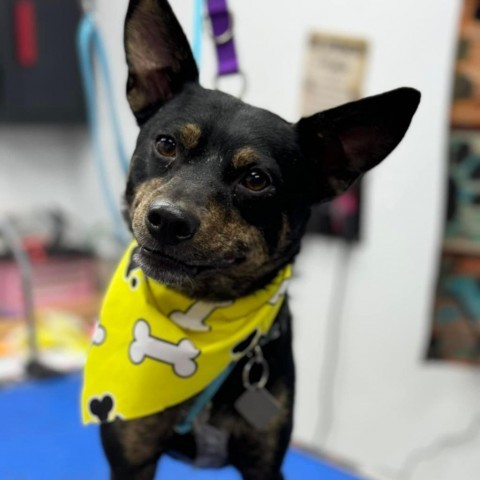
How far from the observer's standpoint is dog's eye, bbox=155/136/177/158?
91 cm

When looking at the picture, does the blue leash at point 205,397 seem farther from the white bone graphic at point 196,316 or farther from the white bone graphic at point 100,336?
the white bone graphic at point 100,336

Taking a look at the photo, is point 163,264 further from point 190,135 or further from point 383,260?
point 383,260

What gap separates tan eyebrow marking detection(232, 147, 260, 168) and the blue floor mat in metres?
0.79

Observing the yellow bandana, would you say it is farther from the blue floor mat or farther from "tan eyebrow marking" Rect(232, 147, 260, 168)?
the blue floor mat

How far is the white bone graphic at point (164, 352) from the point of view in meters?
0.94

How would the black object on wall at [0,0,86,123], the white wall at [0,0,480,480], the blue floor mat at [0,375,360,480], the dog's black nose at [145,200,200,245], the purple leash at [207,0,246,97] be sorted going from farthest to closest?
the black object on wall at [0,0,86,123]
the white wall at [0,0,480,480]
the blue floor mat at [0,375,360,480]
the purple leash at [207,0,246,97]
the dog's black nose at [145,200,200,245]

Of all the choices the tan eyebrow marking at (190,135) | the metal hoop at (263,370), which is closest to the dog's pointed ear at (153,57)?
the tan eyebrow marking at (190,135)

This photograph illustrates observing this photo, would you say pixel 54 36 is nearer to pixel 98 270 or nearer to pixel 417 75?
pixel 98 270

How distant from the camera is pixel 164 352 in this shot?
36.9 inches

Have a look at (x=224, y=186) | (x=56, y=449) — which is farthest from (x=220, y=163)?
(x=56, y=449)

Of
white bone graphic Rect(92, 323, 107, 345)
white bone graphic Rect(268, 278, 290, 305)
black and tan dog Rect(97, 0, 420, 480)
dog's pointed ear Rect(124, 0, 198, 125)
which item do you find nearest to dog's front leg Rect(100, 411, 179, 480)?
black and tan dog Rect(97, 0, 420, 480)

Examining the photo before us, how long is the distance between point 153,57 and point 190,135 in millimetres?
162

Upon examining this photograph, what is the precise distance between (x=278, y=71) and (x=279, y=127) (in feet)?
4.37

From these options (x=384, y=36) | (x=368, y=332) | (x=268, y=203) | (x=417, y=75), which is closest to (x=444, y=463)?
(x=368, y=332)
